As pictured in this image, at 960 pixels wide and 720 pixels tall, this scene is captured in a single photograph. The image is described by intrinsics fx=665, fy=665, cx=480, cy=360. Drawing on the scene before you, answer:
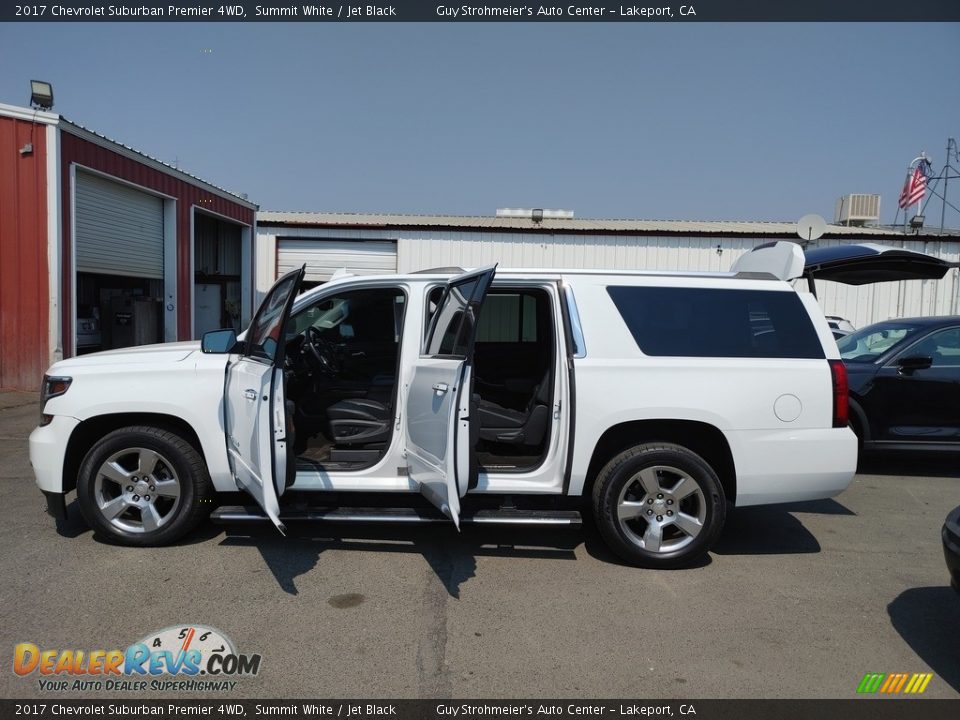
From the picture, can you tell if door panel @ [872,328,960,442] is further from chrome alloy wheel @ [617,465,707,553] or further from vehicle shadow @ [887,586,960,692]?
chrome alloy wheel @ [617,465,707,553]

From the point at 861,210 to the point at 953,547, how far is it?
89.7 feet

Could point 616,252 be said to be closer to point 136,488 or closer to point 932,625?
point 932,625

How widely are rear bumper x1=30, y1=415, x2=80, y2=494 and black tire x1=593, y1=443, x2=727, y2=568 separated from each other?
11.4 feet

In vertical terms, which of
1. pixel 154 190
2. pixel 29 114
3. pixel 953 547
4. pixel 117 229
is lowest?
pixel 953 547

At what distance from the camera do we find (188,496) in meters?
4.36

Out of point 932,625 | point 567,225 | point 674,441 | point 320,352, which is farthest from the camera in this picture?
point 567,225

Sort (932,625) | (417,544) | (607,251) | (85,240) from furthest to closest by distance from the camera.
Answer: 1. (607,251)
2. (85,240)
3. (417,544)
4. (932,625)

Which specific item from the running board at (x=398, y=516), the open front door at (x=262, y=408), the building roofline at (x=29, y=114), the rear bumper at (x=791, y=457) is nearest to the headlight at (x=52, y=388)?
the open front door at (x=262, y=408)

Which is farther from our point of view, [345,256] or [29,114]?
[345,256]

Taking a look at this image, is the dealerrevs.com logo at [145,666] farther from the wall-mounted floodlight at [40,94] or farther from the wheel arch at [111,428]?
the wall-mounted floodlight at [40,94]

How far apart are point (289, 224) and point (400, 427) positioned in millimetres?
16252

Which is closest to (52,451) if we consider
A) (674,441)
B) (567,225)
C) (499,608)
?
(499,608)
